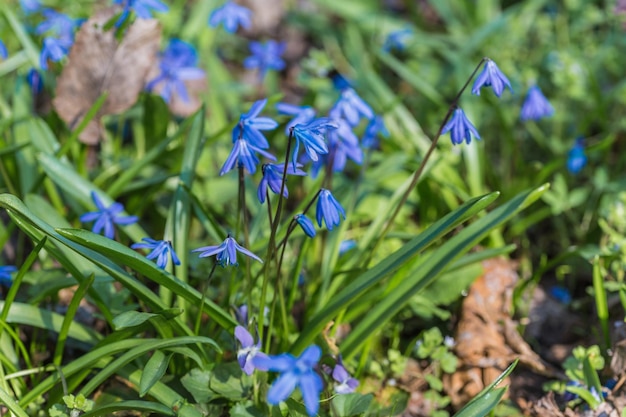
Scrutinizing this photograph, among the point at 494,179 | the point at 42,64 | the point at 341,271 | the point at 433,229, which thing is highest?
the point at 42,64

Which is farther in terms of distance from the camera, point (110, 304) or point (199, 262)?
point (199, 262)

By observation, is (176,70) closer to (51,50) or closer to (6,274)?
(51,50)

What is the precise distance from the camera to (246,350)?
99.7 inches

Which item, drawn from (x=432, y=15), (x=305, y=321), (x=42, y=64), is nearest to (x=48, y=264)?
(x=42, y=64)

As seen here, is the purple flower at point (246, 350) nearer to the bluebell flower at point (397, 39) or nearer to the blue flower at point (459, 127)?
the blue flower at point (459, 127)

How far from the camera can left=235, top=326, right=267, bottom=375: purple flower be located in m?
2.49

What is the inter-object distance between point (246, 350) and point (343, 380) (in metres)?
0.48

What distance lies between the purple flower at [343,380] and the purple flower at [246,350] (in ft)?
1.25

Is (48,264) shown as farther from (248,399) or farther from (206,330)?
(248,399)

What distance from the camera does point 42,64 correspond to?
363 centimetres

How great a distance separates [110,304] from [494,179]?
89.3 inches

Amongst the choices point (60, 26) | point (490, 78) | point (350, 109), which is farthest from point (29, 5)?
point (490, 78)

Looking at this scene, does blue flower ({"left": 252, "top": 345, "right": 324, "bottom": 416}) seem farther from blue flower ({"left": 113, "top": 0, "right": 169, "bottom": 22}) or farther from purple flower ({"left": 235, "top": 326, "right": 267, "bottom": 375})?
blue flower ({"left": 113, "top": 0, "right": 169, "bottom": 22})

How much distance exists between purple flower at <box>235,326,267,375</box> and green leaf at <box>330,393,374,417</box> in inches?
15.3
